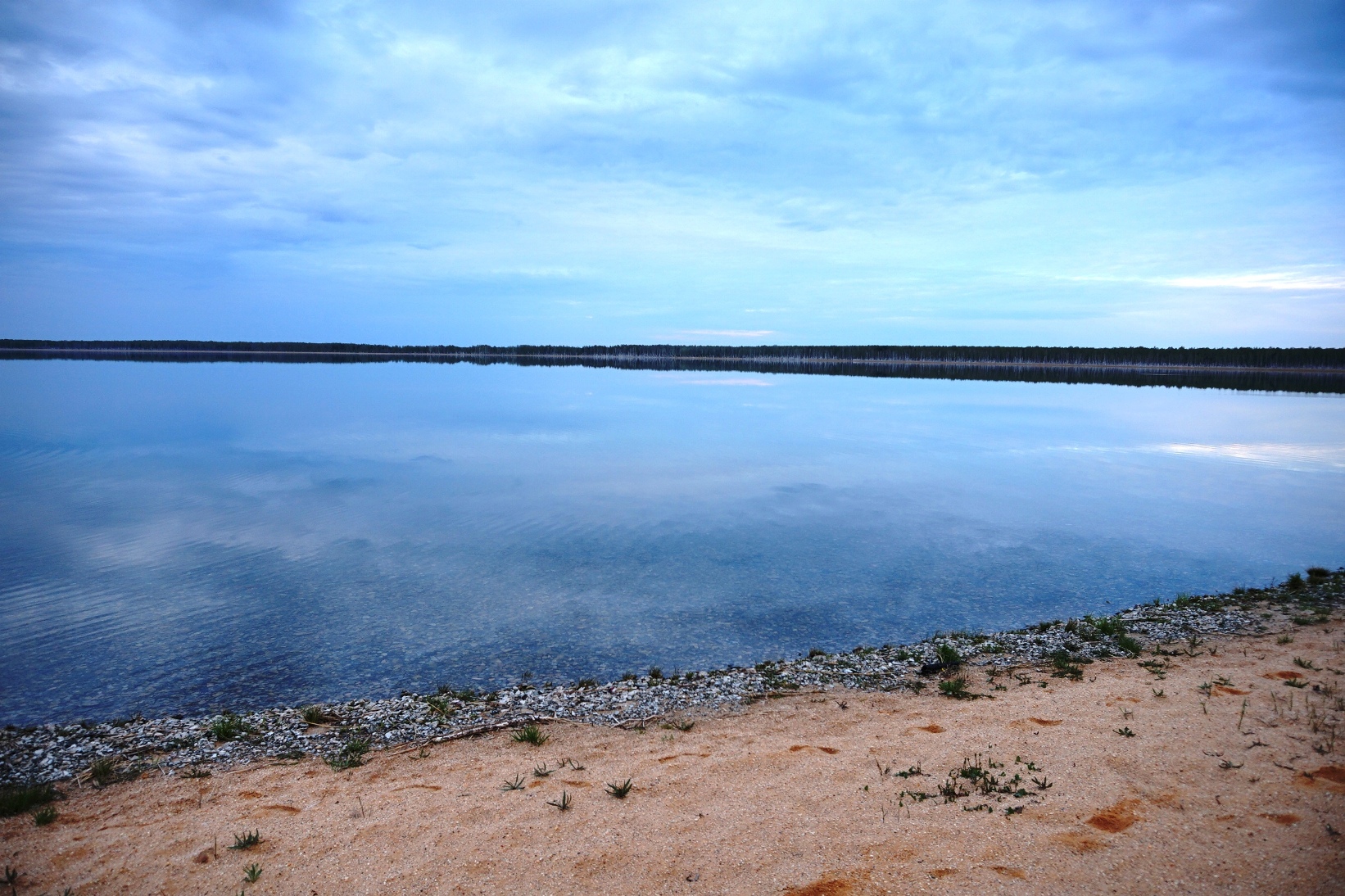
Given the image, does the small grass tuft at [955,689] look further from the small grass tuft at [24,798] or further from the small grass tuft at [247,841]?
the small grass tuft at [24,798]

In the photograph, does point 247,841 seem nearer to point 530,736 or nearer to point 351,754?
point 351,754

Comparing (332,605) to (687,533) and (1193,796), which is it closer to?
(687,533)

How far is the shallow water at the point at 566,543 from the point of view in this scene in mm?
11352

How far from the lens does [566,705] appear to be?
946 cm

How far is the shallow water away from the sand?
8.88 feet

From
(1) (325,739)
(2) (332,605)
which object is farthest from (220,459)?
(1) (325,739)

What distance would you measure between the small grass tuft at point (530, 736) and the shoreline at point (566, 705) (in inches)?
12.1

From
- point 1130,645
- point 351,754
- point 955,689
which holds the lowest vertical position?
point 351,754

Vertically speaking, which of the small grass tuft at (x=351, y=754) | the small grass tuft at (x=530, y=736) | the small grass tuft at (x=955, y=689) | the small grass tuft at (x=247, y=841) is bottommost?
the small grass tuft at (x=351, y=754)

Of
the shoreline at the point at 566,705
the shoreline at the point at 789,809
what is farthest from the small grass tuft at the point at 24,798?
the shoreline at the point at 566,705

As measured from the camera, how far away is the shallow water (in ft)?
37.2

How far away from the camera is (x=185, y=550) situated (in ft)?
55.2

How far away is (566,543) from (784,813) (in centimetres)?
1175

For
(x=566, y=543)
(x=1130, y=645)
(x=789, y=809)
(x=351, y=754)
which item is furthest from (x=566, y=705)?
(x=1130, y=645)
